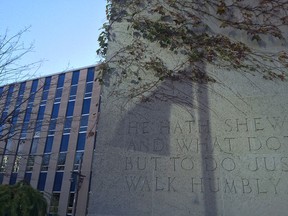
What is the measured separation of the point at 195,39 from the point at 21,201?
3.11 metres

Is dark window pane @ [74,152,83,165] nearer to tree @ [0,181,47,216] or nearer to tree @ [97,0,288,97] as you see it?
tree @ [97,0,288,97]

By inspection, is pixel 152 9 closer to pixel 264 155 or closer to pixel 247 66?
pixel 247 66

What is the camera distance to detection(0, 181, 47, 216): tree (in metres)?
3.36

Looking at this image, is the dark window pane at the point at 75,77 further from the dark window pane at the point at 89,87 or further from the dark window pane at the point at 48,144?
the dark window pane at the point at 48,144

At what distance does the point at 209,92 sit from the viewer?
432 centimetres

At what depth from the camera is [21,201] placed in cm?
345

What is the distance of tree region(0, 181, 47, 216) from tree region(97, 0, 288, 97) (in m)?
1.86

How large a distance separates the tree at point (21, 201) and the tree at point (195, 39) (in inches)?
73.4

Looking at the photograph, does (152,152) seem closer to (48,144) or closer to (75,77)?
(75,77)

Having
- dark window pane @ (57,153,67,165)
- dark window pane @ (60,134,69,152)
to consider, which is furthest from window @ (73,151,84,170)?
dark window pane @ (60,134,69,152)

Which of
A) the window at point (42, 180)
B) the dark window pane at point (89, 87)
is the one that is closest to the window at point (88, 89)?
the dark window pane at point (89, 87)

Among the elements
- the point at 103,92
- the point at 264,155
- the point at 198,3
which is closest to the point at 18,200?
the point at 103,92

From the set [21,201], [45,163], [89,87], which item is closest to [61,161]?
[45,163]

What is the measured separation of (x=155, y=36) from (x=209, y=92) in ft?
3.93
